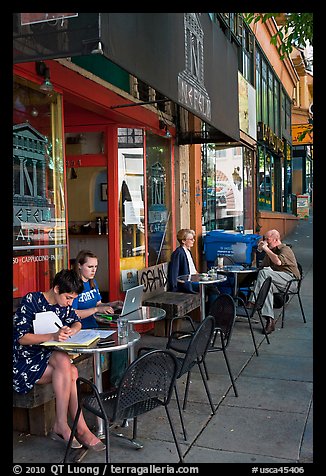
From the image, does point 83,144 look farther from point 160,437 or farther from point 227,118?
point 160,437

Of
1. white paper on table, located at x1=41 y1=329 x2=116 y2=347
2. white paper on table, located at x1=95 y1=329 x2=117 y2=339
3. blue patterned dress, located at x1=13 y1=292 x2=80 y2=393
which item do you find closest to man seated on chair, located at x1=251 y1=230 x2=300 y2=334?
white paper on table, located at x1=95 y1=329 x2=117 y2=339

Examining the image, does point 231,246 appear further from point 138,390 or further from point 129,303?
point 138,390

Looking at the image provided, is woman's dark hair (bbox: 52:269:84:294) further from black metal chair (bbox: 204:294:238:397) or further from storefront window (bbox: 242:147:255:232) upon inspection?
storefront window (bbox: 242:147:255:232)

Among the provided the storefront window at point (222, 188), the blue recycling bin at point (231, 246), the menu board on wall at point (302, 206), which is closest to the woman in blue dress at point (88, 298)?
the blue recycling bin at point (231, 246)

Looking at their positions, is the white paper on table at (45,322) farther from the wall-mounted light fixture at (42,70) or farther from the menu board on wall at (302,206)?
the menu board on wall at (302,206)

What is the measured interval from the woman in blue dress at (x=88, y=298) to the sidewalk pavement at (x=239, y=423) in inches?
32.6

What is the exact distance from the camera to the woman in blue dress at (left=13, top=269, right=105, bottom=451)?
375 cm

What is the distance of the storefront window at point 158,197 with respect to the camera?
324 inches

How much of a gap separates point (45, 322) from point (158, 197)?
16.1 feet

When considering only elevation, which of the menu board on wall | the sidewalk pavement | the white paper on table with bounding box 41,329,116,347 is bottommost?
the sidewalk pavement

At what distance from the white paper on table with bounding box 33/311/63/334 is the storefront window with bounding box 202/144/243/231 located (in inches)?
276

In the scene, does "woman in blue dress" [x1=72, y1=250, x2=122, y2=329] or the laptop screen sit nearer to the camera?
the laptop screen

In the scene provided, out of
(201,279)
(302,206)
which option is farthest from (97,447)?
(302,206)

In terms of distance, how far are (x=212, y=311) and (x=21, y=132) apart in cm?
256
